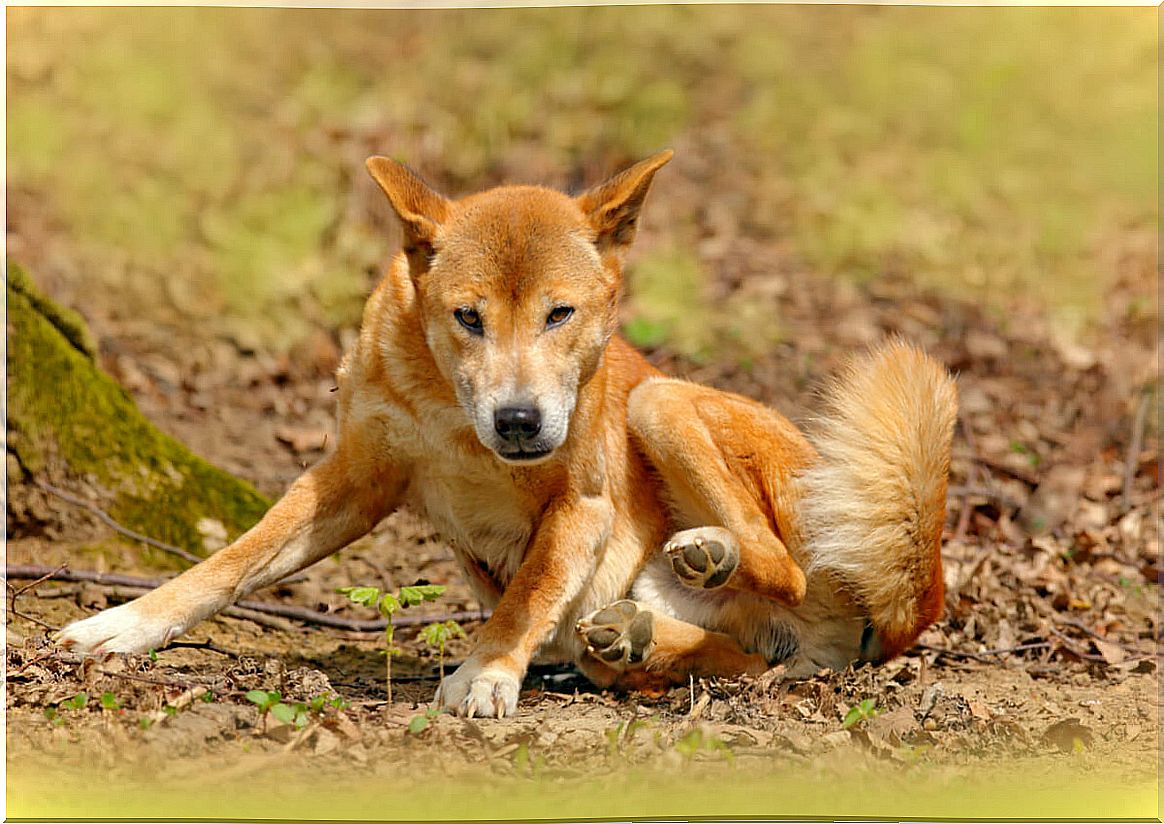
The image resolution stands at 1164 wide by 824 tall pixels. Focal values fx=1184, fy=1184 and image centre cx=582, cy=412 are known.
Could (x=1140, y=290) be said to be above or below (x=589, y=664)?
above

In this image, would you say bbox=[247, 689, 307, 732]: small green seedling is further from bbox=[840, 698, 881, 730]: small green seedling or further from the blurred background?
Answer: the blurred background

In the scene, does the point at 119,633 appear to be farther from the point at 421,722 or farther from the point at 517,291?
the point at 517,291

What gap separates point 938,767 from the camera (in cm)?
384

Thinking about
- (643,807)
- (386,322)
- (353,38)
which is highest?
(353,38)

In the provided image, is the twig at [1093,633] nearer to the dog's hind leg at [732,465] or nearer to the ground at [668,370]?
the ground at [668,370]

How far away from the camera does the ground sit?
366cm

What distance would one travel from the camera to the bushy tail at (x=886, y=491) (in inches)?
188

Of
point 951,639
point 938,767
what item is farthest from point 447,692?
point 951,639

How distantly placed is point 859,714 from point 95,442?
3600 mm

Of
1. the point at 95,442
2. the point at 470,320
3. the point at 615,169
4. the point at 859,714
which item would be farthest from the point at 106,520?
the point at 615,169

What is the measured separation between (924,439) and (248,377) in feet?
16.3

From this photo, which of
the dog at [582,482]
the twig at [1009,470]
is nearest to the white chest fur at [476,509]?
the dog at [582,482]

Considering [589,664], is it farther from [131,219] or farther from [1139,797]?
[131,219]

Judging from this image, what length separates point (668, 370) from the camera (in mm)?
8320
